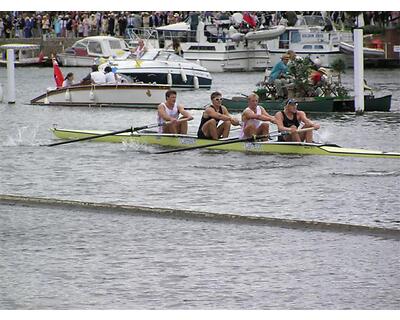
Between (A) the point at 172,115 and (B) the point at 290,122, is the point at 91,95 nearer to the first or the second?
(A) the point at 172,115

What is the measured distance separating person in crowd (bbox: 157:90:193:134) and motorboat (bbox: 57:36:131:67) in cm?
2807

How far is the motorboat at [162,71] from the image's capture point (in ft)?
135

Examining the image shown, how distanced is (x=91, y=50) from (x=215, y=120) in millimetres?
32933

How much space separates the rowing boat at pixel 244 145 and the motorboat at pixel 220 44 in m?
26.0

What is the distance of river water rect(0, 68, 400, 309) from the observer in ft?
42.8

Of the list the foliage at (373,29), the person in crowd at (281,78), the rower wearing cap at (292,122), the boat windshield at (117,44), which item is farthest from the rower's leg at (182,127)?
the boat windshield at (117,44)

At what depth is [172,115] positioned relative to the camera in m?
24.7

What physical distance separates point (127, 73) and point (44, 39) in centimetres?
2047

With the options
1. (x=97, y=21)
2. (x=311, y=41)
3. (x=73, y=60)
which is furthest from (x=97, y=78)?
(x=97, y=21)

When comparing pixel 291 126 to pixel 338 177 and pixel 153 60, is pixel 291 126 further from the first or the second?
pixel 153 60

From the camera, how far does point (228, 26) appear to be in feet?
181

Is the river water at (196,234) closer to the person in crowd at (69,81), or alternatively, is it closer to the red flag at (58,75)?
the person in crowd at (69,81)

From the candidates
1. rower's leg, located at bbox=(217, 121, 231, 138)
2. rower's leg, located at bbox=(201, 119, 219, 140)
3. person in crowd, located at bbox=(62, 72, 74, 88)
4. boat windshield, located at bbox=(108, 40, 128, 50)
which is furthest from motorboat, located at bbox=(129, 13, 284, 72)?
rower's leg, located at bbox=(201, 119, 219, 140)

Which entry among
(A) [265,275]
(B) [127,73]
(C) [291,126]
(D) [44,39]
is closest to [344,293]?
(A) [265,275]
